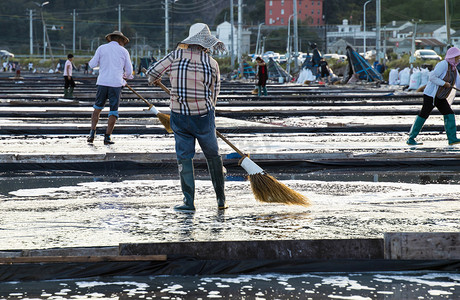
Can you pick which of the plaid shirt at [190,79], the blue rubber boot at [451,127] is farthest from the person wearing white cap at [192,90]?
the blue rubber boot at [451,127]

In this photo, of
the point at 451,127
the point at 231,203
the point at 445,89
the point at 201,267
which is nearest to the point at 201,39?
the point at 231,203

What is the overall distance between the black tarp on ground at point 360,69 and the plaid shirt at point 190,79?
39.5 meters

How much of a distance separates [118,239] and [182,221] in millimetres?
854

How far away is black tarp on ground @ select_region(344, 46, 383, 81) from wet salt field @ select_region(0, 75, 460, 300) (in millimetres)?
31369

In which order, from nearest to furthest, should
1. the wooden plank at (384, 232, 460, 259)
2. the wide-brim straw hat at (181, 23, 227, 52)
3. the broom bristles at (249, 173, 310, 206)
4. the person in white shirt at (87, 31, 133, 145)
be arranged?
the wooden plank at (384, 232, 460, 259) → the wide-brim straw hat at (181, 23, 227, 52) → the broom bristles at (249, 173, 310, 206) → the person in white shirt at (87, 31, 133, 145)

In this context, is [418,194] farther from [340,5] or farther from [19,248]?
[340,5]

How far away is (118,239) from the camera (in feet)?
19.2

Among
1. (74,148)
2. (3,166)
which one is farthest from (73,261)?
(74,148)

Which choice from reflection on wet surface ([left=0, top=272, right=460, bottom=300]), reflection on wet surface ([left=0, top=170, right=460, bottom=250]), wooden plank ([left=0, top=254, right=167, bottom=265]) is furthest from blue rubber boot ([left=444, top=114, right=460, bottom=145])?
wooden plank ([left=0, top=254, right=167, bottom=265])

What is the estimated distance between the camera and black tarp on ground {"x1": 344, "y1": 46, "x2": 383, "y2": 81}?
4616cm

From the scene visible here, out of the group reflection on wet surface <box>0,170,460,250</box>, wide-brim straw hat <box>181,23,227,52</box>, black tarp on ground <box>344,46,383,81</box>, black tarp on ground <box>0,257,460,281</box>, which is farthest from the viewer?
black tarp on ground <box>344,46,383,81</box>

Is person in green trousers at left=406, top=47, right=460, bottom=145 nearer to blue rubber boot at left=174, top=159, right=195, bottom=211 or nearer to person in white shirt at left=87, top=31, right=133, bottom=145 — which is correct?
person in white shirt at left=87, top=31, right=133, bottom=145

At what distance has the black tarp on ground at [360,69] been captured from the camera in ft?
151

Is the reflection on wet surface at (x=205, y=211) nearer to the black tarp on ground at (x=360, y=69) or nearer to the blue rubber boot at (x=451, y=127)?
the blue rubber boot at (x=451, y=127)
